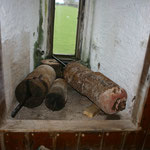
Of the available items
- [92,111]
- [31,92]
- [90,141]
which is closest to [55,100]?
[31,92]

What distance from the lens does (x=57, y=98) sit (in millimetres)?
2000

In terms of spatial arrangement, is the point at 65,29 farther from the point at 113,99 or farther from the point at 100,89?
the point at 113,99

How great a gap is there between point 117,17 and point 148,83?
3.71 feet

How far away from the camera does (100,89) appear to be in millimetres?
1967

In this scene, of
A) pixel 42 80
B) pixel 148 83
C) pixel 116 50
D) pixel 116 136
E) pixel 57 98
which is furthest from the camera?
pixel 116 50

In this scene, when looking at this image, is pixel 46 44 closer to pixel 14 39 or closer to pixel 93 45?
pixel 93 45

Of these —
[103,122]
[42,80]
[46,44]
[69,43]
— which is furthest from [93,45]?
[103,122]

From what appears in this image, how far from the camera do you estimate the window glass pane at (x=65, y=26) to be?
3.35 m

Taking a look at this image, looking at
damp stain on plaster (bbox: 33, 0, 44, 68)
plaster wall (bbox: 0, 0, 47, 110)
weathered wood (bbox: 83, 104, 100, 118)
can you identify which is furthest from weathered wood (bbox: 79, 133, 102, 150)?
damp stain on plaster (bbox: 33, 0, 44, 68)

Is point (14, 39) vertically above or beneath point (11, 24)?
beneath

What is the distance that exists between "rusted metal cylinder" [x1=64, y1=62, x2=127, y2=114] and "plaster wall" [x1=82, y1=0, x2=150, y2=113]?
0.16 metres

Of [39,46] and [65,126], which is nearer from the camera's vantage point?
[65,126]

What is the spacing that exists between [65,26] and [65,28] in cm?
4

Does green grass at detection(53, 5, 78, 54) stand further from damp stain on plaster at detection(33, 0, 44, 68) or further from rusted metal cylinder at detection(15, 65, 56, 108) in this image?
rusted metal cylinder at detection(15, 65, 56, 108)
